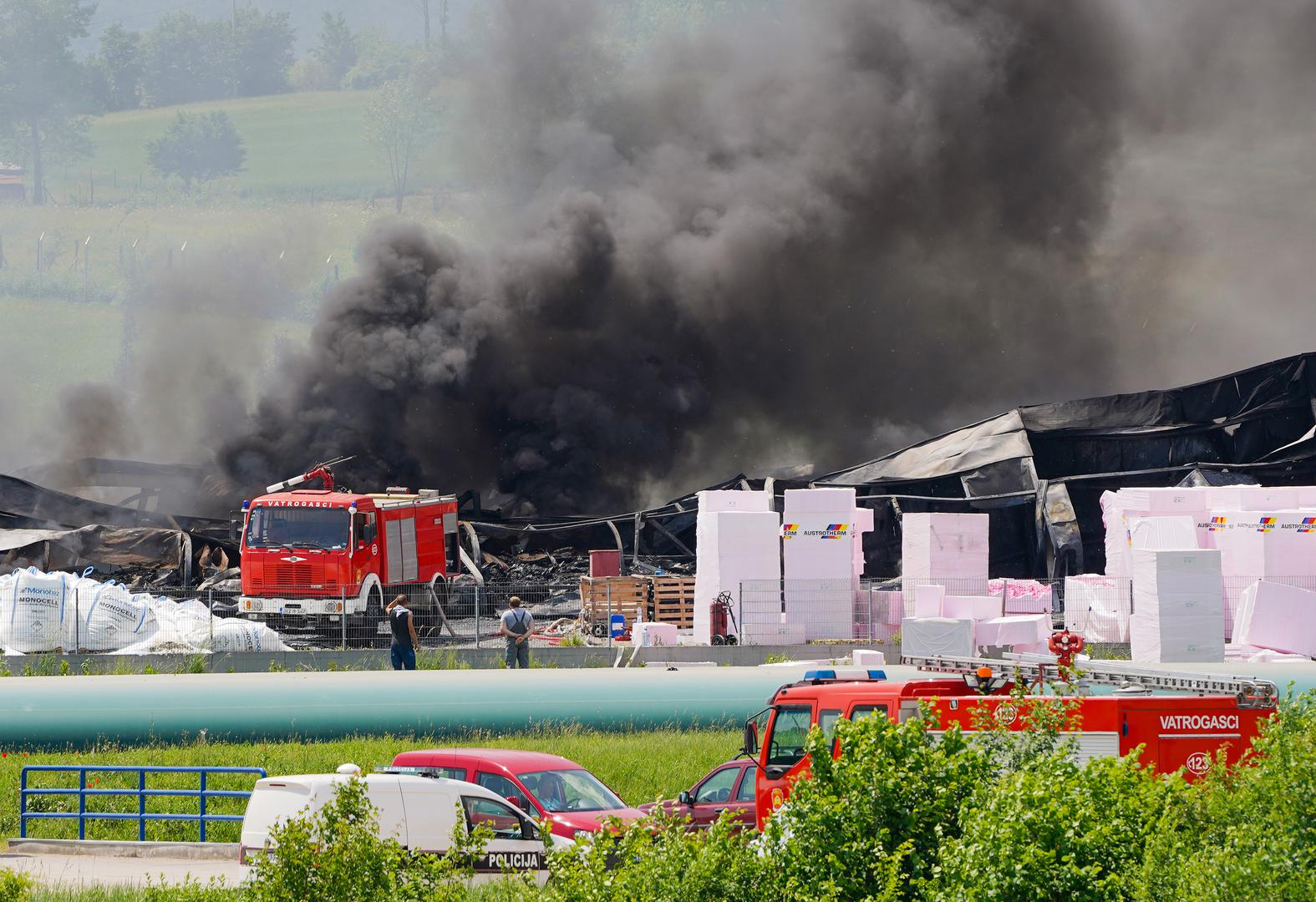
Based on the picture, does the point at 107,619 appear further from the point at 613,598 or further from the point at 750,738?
the point at 750,738

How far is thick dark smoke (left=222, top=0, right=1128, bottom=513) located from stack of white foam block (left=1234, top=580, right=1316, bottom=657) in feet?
70.9

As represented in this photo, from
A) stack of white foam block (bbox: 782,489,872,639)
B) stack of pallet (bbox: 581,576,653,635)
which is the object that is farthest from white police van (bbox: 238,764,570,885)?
stack of pallet (bbox: 581,576,653,635)

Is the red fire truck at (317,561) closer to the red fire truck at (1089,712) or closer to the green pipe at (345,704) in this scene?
the green pipe at (345,704)

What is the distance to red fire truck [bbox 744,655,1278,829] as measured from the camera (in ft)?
31.2

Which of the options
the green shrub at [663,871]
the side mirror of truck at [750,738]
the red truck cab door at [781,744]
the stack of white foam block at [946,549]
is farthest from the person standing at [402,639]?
the green shrub at [663,871]

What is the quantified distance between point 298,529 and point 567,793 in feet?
44.3

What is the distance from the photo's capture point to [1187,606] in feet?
59.3

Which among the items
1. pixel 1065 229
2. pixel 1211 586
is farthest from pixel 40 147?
pixel 1211 586

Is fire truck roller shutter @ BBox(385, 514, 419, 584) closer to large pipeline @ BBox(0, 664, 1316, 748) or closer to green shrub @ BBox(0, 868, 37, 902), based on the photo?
large pipeline @ BBox(0, 664, 1316, 748)

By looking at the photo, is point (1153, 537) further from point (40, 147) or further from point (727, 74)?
point (40, 147)

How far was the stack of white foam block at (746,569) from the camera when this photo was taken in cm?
2142

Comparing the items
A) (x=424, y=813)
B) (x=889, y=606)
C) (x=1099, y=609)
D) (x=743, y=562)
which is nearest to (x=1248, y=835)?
(x=424, y=813)

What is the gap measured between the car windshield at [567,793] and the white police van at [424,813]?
599 mm

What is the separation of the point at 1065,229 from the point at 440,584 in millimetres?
30496
